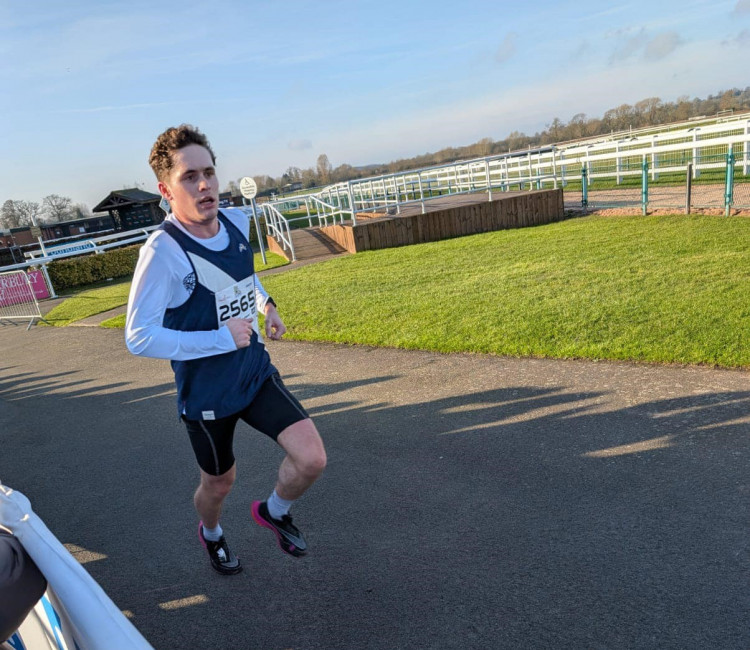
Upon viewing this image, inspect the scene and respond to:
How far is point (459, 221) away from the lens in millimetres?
16656

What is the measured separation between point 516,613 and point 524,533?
61 centimetres

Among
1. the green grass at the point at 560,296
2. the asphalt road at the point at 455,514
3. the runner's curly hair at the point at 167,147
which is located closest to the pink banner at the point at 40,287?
the green grass at the point at 560,296

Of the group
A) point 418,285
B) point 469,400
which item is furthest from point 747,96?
point 469,400

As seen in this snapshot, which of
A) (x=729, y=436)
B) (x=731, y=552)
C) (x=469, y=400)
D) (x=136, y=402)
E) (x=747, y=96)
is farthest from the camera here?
(x=747, y=96)

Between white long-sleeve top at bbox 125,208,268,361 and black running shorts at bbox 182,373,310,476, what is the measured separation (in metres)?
0.36

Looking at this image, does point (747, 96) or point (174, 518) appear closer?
point (174, 518)

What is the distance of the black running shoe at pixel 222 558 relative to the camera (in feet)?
10.3

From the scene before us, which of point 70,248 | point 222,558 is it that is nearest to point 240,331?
point 222,558

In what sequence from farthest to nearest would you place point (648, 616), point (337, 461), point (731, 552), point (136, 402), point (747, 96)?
1. point (747, 96)
2. point (136, 402)
3. point (337, 461)
4. point (731, 552)
5. point (648, 616)

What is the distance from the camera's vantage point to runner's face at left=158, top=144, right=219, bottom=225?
262cm

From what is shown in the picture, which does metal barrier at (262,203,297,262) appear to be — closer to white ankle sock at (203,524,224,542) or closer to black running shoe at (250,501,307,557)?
white ankle sock at (203,524,224,542)

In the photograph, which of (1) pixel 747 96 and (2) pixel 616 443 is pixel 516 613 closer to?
(2) pixel 616 443

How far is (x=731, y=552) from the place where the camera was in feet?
9.05

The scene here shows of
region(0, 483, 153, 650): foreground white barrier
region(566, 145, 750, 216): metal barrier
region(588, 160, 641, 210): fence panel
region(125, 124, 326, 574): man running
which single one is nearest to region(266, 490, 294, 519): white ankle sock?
region(125, 124, 326, 574): man running
